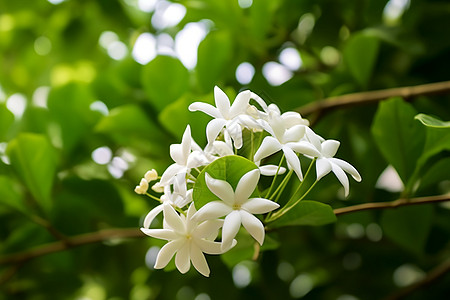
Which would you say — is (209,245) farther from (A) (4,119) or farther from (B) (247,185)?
(A) (4,119)

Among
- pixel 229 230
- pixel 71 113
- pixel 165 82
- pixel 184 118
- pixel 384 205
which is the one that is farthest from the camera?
pixel 71 113

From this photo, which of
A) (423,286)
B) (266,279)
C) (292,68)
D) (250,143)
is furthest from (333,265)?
(250,143)

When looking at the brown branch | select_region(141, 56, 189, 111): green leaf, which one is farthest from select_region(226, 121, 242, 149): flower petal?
the brown branch

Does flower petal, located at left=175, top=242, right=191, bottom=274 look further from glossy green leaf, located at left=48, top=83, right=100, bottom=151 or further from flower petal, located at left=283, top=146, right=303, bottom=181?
glossy green leaf, located at left=48, top=83, right=100, bottom=151

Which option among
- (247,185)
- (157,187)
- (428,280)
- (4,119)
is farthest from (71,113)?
(428,280)

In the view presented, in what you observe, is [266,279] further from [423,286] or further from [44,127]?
[44,127]

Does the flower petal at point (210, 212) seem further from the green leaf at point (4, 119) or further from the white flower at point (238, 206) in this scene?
the green leaf at point (4, 119)
